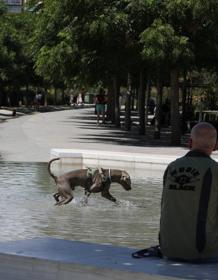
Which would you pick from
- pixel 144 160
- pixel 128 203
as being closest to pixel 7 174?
pixel 144 160

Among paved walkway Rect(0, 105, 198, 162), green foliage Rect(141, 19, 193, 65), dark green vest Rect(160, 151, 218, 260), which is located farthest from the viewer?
green foliage Rect(141, 19, 193, 65)

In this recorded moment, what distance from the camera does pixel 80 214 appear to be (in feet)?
36.9

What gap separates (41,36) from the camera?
30922 mm

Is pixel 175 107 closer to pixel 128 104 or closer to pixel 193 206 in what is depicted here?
pixel 128 104

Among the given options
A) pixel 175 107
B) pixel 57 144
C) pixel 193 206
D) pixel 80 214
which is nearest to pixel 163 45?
pixel 175 107

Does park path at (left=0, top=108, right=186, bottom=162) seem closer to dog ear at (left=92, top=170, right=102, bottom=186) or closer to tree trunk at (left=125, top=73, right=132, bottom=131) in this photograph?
tree trunk at (left=125, top=73, right=132, bottom=131)

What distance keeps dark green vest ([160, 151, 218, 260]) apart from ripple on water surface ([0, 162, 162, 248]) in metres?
3.48

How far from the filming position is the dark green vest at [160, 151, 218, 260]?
17.3 ft

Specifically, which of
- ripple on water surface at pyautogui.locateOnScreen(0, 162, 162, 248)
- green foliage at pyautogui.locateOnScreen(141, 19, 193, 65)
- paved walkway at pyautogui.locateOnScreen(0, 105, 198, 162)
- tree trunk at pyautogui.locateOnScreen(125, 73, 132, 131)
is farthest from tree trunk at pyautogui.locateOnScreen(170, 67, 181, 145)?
ripple on water surface at pyautogui.locateOnScreen(0, 162, 162, 248)

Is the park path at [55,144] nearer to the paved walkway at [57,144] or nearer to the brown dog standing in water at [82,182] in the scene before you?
the paved walkway at [57,144]

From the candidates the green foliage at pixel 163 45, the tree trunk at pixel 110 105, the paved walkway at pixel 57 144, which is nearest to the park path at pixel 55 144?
the paved walkway at pixel 57 144

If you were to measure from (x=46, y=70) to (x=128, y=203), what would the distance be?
1519cm

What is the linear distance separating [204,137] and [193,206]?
494 mm

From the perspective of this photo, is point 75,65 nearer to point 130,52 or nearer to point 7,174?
point 130,52
